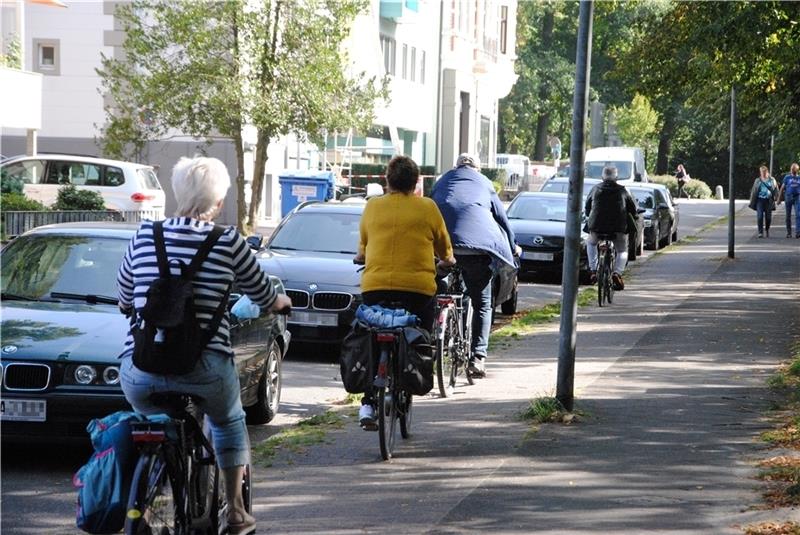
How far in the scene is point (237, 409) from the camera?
20.0ft

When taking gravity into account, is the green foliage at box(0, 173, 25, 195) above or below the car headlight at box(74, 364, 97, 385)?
above

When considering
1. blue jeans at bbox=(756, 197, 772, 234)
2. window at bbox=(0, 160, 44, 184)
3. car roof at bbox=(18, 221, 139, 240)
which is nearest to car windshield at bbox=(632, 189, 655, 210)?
blue jeans at bbox=(756, 197, 772, 234)

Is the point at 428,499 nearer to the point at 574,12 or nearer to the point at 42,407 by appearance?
the point at 42,407

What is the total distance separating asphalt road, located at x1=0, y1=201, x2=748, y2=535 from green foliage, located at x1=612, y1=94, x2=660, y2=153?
77.4 meters

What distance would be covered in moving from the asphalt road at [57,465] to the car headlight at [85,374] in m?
0.58

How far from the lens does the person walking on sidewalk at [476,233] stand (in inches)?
479

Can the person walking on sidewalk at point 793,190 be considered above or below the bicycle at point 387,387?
above

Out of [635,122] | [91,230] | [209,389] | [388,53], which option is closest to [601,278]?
[91,230]

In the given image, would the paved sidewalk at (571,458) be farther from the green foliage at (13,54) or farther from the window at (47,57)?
the window at (47,57)

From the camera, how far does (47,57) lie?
43.3 m

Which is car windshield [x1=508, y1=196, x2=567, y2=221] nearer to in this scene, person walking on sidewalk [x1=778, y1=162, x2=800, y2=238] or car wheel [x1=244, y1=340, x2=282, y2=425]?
person walking on sidewalk [x1=778, y1=162, x2=800, y2=238]

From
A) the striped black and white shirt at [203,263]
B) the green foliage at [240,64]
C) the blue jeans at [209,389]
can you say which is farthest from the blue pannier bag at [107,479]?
the green foliage at [240,64]

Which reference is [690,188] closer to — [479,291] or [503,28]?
[503,28]

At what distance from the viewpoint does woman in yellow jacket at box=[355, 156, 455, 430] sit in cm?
927
